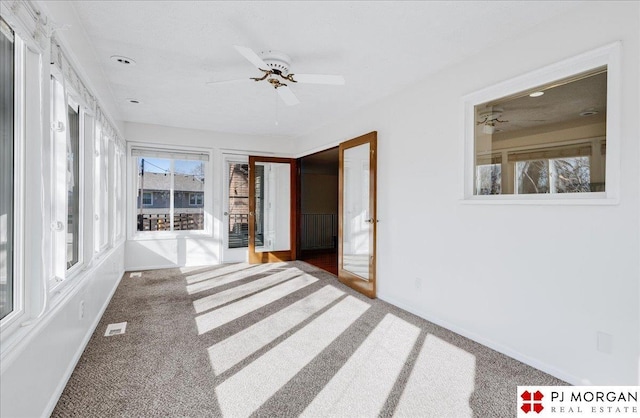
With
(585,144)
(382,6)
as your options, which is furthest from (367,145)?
(585,144)

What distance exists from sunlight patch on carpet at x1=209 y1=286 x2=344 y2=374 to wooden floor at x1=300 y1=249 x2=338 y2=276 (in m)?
1.71

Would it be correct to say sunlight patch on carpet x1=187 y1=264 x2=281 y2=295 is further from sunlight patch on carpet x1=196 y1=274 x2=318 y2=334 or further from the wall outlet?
the wall outlet

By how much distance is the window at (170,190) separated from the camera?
5.81m

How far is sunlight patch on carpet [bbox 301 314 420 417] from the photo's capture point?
6.27 ft

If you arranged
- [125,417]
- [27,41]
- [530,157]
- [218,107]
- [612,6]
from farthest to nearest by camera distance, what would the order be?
[218,107], [530,157], [612,6], [125,417], [27,41]

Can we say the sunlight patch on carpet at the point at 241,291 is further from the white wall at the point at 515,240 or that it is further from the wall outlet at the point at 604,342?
the wall outlet at the point at 604,342

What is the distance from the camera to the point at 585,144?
2242 mm

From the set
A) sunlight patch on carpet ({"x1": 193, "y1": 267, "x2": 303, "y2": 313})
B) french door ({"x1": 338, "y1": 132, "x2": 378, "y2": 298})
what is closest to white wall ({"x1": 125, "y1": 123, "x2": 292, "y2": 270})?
sunlight patch on carpet ({"x1": 193, "y1": 267, "x2": 303, "y2": 313})

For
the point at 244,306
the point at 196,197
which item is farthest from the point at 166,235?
the point at 244,306

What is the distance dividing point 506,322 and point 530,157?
1.31 meters

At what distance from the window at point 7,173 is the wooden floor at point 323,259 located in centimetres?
431

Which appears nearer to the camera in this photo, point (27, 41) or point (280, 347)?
point (27, 41)

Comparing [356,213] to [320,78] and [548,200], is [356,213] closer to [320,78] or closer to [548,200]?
[320,78]

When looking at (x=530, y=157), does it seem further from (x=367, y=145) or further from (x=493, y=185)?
(x=367, y=145)
